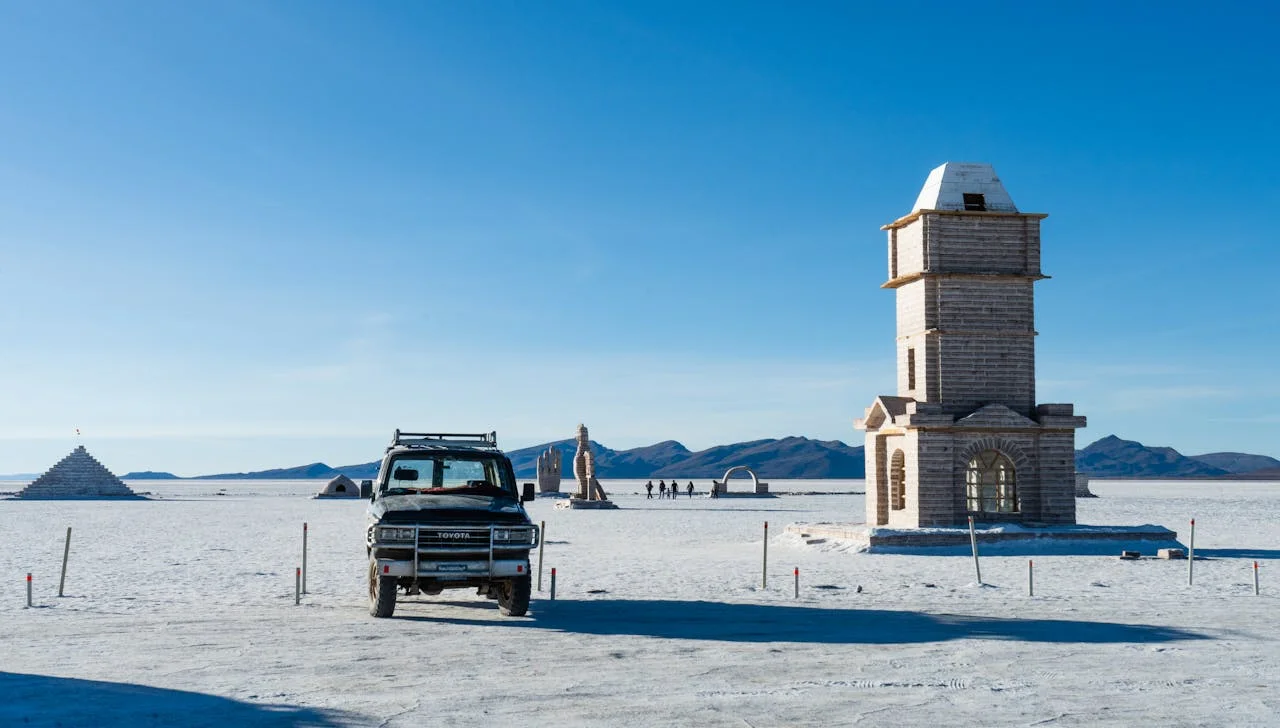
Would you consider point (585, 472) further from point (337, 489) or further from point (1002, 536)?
point (1002, 536)

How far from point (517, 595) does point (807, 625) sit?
3902 millimetres

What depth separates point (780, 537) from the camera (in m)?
32.9

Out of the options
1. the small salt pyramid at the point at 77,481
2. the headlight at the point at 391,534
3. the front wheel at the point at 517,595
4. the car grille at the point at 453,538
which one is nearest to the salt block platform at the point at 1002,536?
the front wheel at the point at 517,595

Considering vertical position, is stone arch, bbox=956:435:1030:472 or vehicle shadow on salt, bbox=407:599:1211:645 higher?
stone arch, bbox=956:435:1030:472

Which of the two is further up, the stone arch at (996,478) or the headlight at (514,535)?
the stone arch at (996,478)

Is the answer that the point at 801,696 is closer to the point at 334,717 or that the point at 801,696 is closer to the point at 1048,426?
the point at 334,717

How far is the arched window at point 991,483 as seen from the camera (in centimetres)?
3123

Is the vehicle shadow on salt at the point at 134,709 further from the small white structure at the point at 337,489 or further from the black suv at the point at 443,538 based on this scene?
the small white structure at the point at 337,489

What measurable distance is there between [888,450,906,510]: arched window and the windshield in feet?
58.4

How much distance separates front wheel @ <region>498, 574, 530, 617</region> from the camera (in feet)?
51.0

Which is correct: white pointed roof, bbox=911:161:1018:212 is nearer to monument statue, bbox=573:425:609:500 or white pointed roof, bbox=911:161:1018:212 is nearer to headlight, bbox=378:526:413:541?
headlight, bbox=378:526:413:541

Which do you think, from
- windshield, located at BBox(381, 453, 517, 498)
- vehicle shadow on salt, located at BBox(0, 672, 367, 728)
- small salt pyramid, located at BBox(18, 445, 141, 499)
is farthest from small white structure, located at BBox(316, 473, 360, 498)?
vehicle shadow on salt, located at BBox(0, 672, 367, 728)

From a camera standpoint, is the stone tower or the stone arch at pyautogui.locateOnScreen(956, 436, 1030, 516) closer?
the stone tower

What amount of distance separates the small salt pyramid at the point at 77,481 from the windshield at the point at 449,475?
7826 cm
